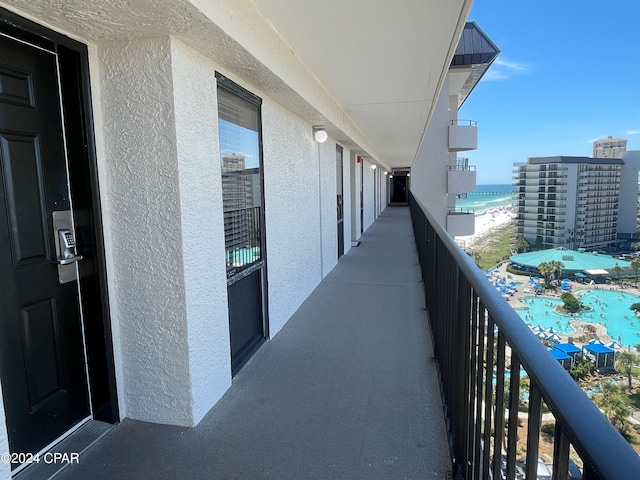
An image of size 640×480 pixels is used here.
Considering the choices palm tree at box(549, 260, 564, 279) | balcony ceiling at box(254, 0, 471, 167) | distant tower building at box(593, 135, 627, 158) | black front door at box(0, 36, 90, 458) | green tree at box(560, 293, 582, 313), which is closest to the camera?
black front door at box(0, 36, 90, 458)

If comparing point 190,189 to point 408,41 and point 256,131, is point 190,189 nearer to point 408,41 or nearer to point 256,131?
point 256,131

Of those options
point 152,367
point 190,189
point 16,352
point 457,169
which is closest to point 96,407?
point 152,367

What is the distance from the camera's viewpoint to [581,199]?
1405cm

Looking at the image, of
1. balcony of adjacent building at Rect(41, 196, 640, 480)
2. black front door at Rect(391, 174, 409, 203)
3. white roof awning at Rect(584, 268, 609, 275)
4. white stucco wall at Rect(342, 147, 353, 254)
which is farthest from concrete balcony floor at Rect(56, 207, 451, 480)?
black front door at Rect(391, 174, 409, 203)

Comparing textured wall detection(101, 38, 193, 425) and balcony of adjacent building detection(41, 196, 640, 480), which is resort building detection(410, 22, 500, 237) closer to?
balcony of adjacent building detection(41, 196, 640, 480)

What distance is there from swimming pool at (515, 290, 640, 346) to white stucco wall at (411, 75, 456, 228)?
268 inches

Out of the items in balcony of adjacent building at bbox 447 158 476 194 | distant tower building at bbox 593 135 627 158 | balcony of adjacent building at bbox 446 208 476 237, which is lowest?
balcony of adjacent building at bbox 446 208 476 237

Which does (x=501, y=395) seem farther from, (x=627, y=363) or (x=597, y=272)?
(x=597, y=272)

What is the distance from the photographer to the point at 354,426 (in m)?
2.08

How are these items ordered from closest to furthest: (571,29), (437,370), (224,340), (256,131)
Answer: (224,340) < (437,370) < (256,131) < (571,29)

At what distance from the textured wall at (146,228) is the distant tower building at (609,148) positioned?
19454 millimetres

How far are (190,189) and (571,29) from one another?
4317cm

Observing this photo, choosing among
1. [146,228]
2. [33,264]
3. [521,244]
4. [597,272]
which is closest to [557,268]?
[597,272]

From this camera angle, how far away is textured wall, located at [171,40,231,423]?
1.92 metres
